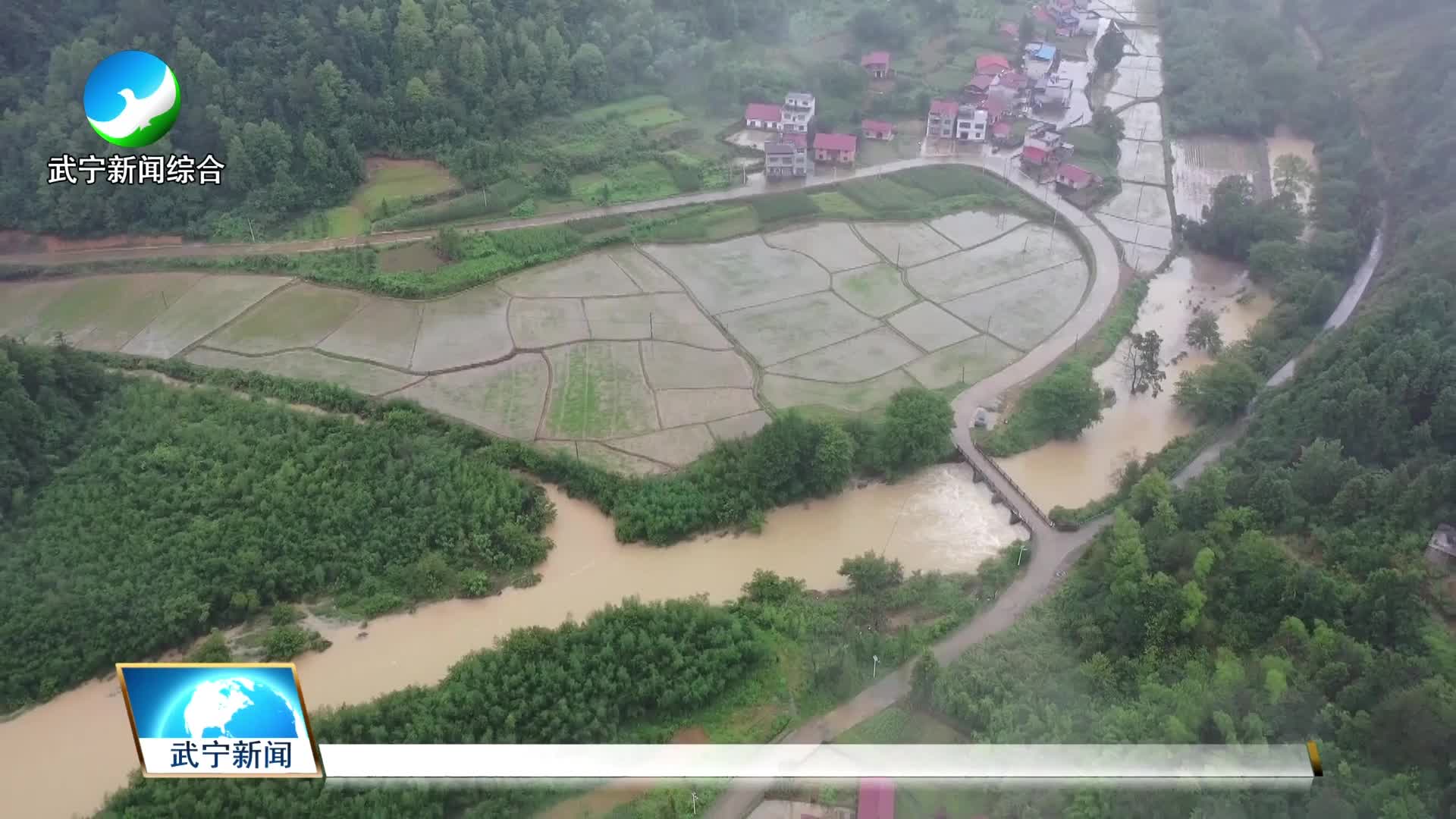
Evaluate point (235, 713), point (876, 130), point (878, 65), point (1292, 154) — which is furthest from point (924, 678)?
point (878, 65)

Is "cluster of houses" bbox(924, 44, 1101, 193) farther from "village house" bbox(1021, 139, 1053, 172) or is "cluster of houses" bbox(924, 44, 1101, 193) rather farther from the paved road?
the paved road

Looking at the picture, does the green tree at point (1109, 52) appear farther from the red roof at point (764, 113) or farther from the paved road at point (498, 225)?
the red roof at point (764, 113)

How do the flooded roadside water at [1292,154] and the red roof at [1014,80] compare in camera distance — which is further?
the red roof at [1014,80]

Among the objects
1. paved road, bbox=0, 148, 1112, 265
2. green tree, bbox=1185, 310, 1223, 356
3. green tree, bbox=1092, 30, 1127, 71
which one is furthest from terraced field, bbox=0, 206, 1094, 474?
green tree, bbox=1092, 30, 1127, 71

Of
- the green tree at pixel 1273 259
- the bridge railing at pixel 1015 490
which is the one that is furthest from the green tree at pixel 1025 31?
the bridge railing at pixel 1015 490

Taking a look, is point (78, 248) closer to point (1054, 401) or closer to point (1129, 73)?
point (1054, 401)

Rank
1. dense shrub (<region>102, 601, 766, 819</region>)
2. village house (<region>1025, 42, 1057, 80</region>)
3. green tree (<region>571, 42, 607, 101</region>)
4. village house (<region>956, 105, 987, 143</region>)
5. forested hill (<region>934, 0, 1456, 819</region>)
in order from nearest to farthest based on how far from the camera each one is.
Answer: forested hill (<region>934, 0, 1456, 819</region>), dense shrub (<region>102, 601, 766, 819</region>), village house (<region>956, 105, 987, 143</region>), green tree (<region>571, 42, 607, 101</region>), village house (<region>1025, 42, 1057, 80</region>)
